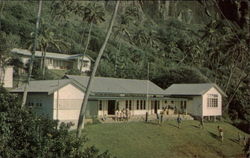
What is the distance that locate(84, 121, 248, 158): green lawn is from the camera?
33.1 metres

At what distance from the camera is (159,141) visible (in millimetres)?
37219

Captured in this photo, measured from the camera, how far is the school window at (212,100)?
56.3 metres

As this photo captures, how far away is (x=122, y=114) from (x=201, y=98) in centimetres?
1386

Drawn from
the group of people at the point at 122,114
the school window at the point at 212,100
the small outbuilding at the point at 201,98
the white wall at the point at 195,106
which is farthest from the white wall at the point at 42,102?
the school window at the point at 212,100

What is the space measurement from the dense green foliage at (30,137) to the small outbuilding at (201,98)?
41395mm

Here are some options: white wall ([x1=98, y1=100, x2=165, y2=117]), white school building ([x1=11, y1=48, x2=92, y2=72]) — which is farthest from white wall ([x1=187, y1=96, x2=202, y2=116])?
white school building ([x1=11, y1=48, x2=92, y2=72])

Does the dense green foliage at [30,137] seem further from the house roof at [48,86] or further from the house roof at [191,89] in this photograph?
the house roof at [191,89]

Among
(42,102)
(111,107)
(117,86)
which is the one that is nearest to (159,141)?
(42,102)

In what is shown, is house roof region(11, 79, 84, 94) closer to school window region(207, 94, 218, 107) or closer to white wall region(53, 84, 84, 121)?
white wall region(53, 84, 84, 121)

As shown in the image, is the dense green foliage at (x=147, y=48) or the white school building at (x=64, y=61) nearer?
the dense green foliage at (x=147, y=48)

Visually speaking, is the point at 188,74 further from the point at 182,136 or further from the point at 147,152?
the point at 147,152

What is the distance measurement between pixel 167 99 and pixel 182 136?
13.8 meters

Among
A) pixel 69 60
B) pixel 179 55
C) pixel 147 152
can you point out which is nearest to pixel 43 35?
pixel 69 60

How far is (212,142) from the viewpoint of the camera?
41312mm
